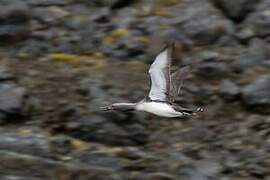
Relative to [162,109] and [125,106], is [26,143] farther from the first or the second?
[162,109]

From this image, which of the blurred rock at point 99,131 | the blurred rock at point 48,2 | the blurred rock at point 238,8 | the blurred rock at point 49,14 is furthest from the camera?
the blurred rock at point 48,2

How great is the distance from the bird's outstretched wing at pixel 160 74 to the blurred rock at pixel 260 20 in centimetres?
377

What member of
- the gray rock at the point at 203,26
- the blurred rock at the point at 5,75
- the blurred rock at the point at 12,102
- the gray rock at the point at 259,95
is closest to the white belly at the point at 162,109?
the gray rock at the point at 259,95

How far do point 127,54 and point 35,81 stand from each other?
174cm

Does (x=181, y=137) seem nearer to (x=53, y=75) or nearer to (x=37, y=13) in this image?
(x=53, y=75)

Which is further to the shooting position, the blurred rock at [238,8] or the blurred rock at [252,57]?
the blurred rock at [238,8]

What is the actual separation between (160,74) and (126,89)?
233cm

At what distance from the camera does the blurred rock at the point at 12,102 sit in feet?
58.0

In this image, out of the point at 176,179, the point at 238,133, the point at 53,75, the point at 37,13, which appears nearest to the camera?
the point at 176,179

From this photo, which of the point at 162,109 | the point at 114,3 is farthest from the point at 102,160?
the point at 114,3

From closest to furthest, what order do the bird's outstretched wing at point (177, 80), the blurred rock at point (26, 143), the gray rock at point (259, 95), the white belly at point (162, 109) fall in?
the white belly at point (162, 109)
the bird's outstretched wing at point (177, 80)
the blurred rock at point (26, 143)
the gray rock at point (259, 95)

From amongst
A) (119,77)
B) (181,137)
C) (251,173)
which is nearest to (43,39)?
(119,77)

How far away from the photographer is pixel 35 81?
18812 millimetres

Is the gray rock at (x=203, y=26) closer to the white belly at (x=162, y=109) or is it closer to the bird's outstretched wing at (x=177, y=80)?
the bird's outstretched wing at (x=177, y=80)
